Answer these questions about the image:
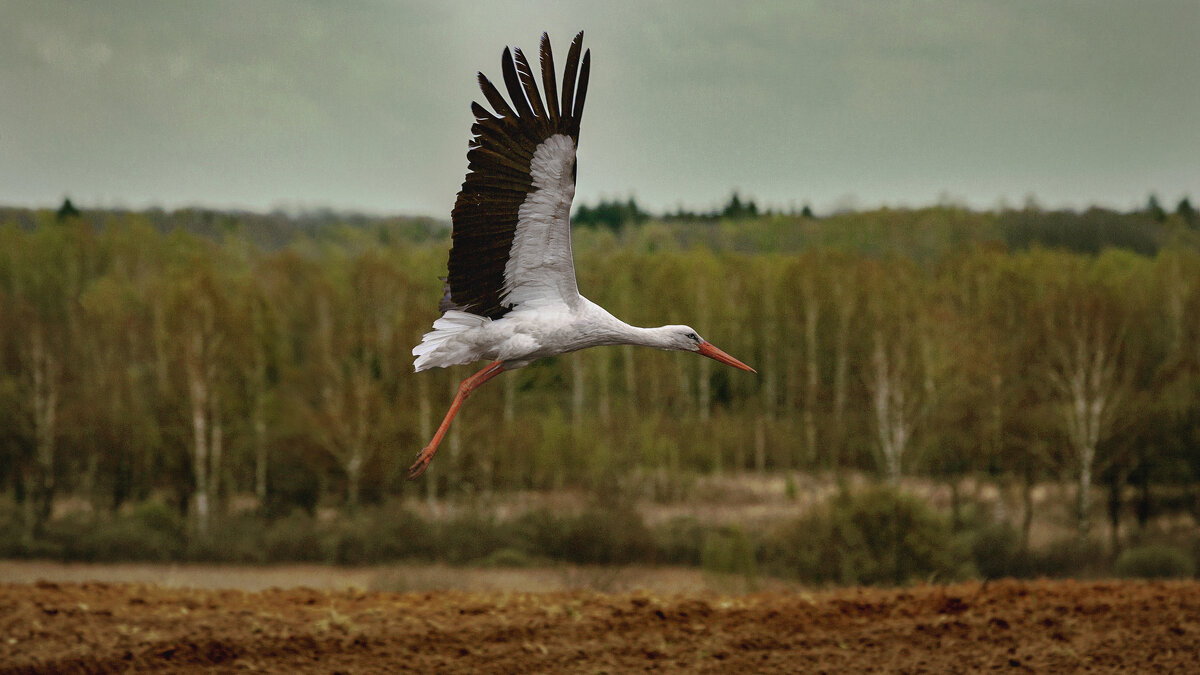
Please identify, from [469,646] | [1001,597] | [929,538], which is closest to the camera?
[469,646]

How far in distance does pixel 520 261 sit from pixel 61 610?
28.3 ft

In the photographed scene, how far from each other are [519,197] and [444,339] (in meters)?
0.91

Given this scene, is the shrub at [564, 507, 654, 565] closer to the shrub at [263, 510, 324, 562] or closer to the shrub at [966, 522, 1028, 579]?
the shrub at [263, 510, 324, 562]

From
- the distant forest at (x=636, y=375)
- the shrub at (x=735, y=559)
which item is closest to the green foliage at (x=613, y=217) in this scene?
the distant forest at (x=636, y=375)

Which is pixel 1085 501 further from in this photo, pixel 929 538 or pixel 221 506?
pixel 221 506

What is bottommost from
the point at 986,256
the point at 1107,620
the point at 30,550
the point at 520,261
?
Result: the point at 30,550

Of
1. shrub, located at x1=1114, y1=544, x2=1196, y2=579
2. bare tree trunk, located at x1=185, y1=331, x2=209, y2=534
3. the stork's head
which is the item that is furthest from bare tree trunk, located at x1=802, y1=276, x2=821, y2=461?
the stork's head

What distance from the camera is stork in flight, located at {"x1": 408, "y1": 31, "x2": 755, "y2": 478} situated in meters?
5.62

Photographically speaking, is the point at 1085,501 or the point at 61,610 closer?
the point at 61,610

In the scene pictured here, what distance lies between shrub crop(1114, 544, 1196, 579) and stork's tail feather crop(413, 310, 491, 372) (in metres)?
26.4

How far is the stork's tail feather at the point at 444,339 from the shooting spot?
574cm

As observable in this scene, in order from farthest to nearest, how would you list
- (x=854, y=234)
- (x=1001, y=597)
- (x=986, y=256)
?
(x=854, y=234) < (x=986, y=256) < (x=1001, y=597)

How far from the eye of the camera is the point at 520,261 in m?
5.87

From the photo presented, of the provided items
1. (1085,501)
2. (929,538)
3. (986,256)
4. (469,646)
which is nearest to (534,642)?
(469,646)
